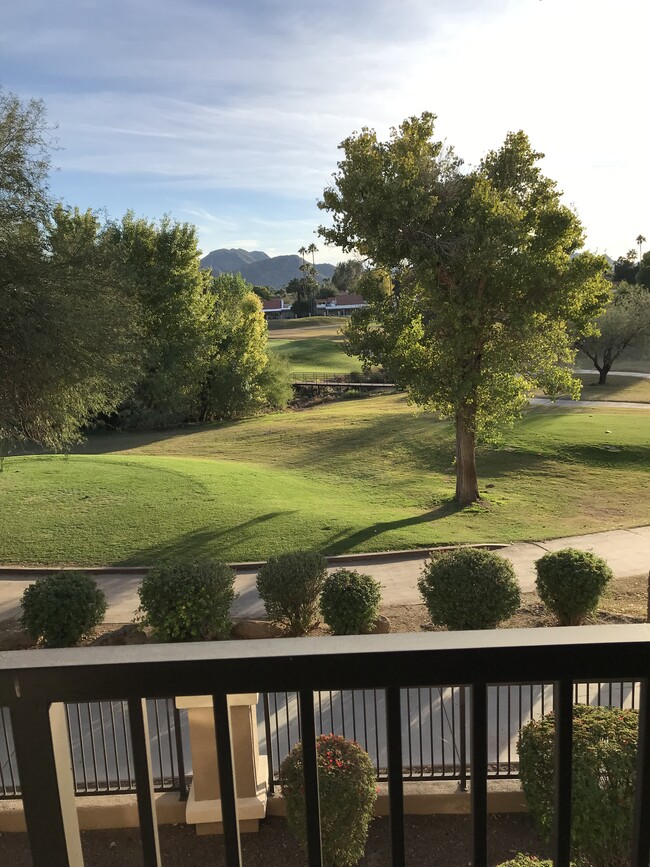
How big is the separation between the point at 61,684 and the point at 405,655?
30.1 inches

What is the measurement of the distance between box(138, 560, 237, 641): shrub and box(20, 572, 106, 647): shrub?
85cm

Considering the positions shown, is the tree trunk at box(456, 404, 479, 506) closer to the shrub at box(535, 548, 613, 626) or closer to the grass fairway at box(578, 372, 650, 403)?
the shrub at box(535, 548, 613, 626)

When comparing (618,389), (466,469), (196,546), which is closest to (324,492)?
(466,469)

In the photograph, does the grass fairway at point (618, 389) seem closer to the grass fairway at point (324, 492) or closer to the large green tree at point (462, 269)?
the grass fairway at point (324, 492)

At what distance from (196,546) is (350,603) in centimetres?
667

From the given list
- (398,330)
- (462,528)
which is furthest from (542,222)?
(462,528)

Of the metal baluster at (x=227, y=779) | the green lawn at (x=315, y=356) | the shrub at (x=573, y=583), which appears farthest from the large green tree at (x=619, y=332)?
the metal baluster at (x=227, y=779)

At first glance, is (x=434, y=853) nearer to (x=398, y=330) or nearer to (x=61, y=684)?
(x=61, y=684)

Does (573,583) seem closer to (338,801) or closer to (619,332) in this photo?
(338,801)

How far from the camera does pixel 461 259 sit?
1503 centimetres

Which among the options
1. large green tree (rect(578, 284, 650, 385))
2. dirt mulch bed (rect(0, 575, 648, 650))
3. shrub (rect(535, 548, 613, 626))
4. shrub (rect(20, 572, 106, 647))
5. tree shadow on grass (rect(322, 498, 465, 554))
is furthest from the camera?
large green tree (rect(578, 284, 650, 385))

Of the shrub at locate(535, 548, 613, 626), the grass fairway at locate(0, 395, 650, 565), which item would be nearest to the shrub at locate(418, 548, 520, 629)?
the shrub at locate(535, 548, 613, 626)

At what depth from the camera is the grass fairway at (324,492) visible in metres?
15.1

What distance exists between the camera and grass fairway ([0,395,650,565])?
15.1 metres
